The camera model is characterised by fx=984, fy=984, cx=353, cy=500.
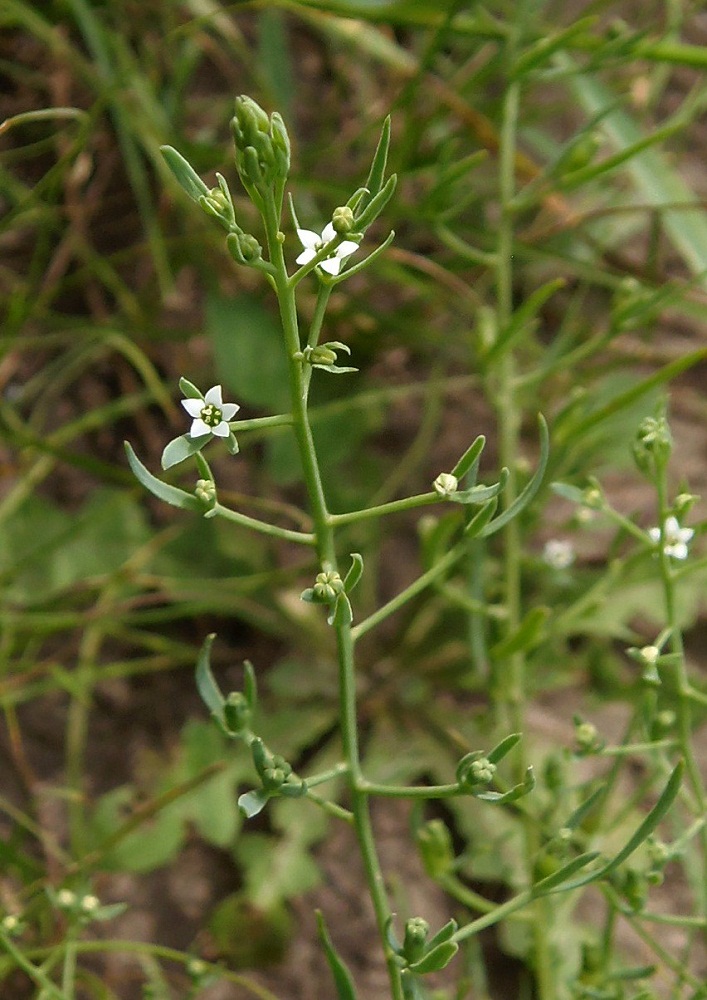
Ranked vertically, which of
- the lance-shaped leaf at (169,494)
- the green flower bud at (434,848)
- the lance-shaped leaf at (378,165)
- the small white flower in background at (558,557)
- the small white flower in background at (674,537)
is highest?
the lance-shaped leaf at (378,165)

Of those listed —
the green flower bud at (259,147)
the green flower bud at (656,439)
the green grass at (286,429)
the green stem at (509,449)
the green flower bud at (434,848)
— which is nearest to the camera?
the green flower bud at (259,147)

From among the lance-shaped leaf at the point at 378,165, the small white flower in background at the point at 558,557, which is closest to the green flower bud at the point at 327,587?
the lance-shaped leaf at the point at 378,165

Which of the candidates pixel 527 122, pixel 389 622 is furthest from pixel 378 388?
pixel 527 122

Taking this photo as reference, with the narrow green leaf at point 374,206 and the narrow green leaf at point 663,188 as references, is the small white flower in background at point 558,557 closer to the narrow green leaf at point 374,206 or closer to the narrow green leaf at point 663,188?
the narrow green leaf at point 663,188

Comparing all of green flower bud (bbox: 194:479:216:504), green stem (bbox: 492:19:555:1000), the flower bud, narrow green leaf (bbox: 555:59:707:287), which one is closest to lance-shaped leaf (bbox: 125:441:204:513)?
green flower bud (bbox: 194:479:216:504)

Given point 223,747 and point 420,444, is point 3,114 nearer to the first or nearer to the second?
point 420,444

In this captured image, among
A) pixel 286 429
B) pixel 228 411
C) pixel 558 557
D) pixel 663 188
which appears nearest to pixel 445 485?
pixel 228 411

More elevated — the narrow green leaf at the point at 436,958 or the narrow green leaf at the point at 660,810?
the narrow green leaf at the point at 660,810
